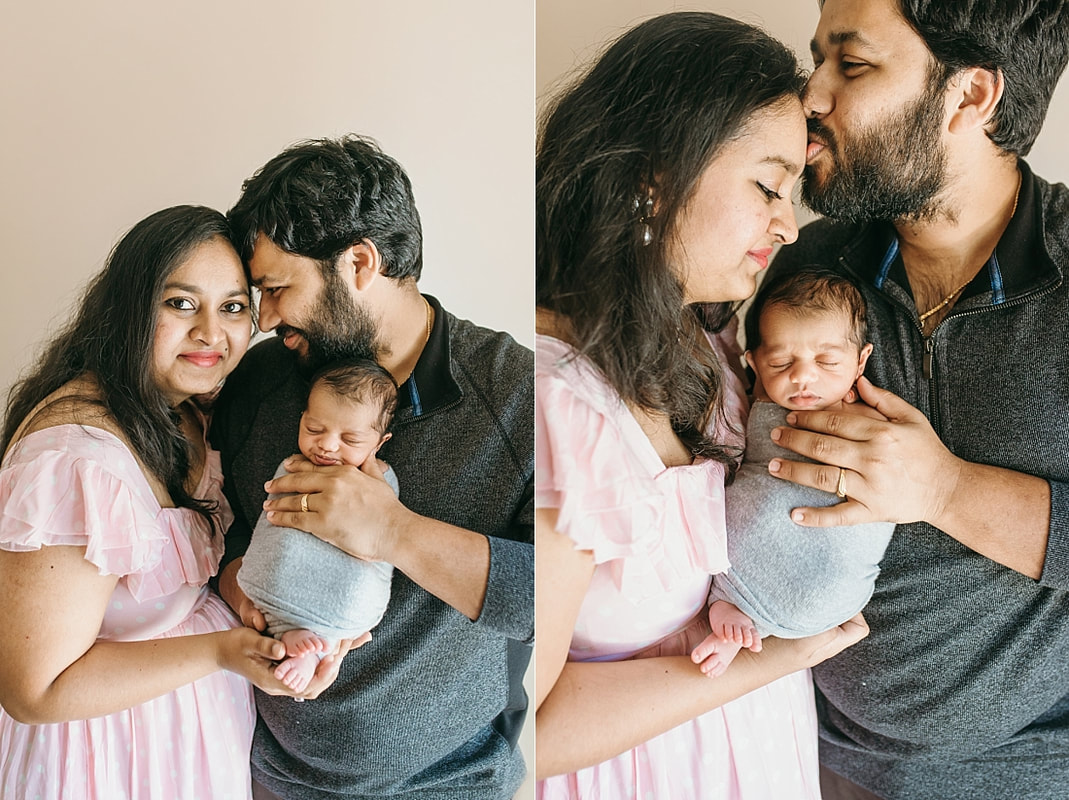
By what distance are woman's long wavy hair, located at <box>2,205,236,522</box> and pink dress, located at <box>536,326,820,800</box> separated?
445 millimetres

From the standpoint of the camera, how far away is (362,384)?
3.69 feet

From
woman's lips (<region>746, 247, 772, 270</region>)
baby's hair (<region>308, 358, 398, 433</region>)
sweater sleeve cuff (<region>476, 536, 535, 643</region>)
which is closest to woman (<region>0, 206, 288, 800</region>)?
baby's hair (<region>308, 358, 398, 433</region>)

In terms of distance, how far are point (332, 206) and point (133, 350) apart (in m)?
0.30

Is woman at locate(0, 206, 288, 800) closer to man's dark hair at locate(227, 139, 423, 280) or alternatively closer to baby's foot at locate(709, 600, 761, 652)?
man's dark hair at locate(227, 139, 423, 280)

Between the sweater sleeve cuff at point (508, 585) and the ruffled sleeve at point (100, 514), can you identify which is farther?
the sweater sleeve cuff at point (508, 585)

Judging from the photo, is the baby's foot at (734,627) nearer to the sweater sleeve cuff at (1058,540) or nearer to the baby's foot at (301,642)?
the sweater sleeve cuff at (1058,540)

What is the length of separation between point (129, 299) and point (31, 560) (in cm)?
33

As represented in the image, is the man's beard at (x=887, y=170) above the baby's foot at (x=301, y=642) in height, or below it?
above

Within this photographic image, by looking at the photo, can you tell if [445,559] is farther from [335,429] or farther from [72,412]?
[72,412]

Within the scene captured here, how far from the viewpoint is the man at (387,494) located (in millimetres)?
1134

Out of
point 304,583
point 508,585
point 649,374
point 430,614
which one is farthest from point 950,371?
point 304,583

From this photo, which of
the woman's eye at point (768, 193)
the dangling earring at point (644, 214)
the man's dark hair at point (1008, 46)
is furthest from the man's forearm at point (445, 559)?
the man's dark hair at point (1008, 46)

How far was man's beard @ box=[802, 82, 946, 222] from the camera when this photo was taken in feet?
3.78

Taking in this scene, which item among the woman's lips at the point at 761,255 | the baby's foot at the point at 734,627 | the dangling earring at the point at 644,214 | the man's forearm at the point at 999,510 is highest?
the dangling earring at the point at 644,214
